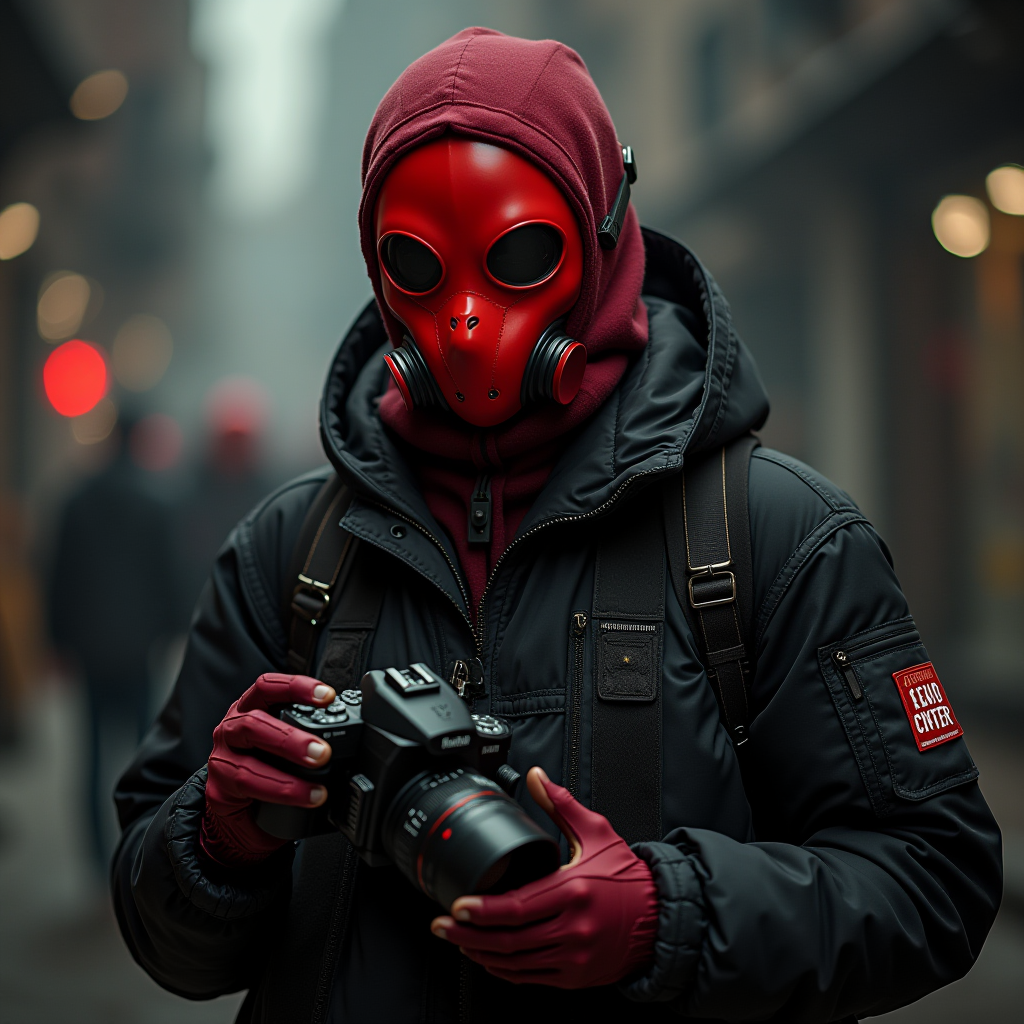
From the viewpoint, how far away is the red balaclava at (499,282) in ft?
5.45

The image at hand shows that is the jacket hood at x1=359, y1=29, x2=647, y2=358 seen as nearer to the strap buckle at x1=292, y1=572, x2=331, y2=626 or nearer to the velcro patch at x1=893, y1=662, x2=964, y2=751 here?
the strap buckle at x1=292, y1=572, x2=331, y2=626

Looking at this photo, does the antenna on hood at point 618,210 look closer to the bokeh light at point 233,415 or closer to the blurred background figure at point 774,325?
the blurred background figure at point 774,325

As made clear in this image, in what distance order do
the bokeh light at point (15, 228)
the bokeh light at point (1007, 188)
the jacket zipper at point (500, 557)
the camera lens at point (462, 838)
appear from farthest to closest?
the bokeh light at point (15, 228)
the bokeh light at point (1007, 188)
the jacket zipper at point (500, 557)
the camera lens at point (462, 838)

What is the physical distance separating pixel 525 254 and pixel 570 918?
100cm

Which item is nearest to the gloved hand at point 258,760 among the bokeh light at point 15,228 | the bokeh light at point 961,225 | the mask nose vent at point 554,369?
the mask nose vent at point 554,369

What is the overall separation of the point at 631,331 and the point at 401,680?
2.49 ft

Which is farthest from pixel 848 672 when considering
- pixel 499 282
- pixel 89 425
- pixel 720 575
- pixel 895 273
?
pixel 89 425

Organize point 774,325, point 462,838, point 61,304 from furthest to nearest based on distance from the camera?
point 61,304, point 774,325, point 462,838

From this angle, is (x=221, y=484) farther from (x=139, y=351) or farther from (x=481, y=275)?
(x=139, y=351)

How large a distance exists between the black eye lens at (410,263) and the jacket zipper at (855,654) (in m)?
0.86

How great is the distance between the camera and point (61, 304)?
13.6m

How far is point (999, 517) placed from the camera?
7.71 meters

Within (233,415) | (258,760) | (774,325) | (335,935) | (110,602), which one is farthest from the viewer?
(774,325)

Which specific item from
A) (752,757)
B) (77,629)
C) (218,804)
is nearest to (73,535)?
(77,629)
